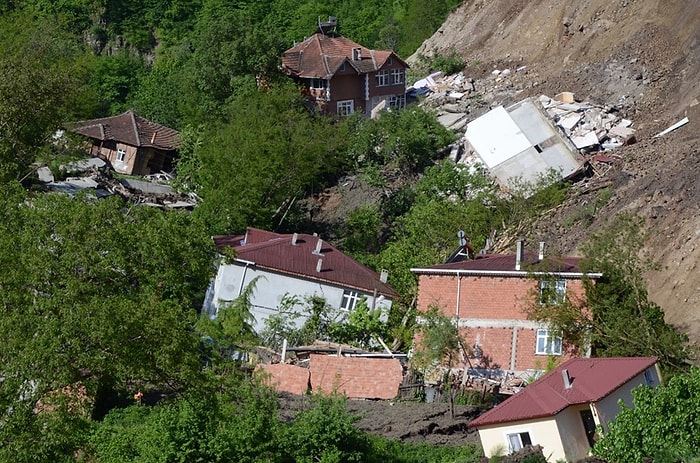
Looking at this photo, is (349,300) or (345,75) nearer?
(349,300)

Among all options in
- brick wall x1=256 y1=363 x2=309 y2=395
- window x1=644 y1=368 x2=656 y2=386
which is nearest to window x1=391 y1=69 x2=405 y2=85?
brick wall x1=256 y1=363 x2=309 y2=395

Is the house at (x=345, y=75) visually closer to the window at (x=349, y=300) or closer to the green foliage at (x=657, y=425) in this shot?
the window at (x=349, y=300)

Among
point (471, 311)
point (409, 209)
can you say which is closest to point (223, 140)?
point (409, 209)

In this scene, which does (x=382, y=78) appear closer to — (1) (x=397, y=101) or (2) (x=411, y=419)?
(1) (x=397, y=101)

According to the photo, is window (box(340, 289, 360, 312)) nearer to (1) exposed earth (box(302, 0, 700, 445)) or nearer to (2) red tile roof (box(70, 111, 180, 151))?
(1) exposed earth (box(302, 0, 700, 445))

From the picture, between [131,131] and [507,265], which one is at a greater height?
[131,131]

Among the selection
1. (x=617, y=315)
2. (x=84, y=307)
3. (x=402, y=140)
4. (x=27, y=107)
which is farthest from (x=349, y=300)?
(x=84, y=307)
